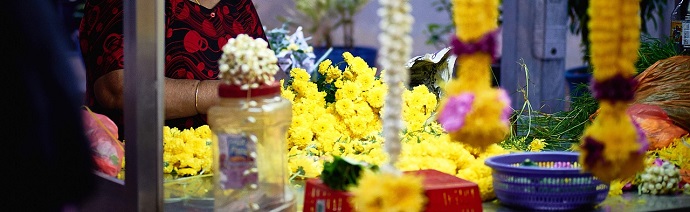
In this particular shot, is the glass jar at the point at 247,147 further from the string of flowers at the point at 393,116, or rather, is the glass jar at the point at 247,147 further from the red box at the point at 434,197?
the string of flowers at the point at 393,116

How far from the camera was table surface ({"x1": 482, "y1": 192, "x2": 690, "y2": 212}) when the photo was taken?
73.6 inches

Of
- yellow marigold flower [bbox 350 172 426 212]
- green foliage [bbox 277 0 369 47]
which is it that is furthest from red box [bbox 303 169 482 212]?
green foliage [bbox 277 0 369 47]

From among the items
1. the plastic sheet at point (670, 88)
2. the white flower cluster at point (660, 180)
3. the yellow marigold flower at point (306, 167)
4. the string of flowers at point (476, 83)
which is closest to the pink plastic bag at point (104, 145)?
the yellow marigold flower at point (306, 167)

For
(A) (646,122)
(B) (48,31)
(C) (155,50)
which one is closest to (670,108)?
(A) (646,122)

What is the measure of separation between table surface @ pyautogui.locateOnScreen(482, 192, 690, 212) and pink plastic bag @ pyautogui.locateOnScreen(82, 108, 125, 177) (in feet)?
2.54

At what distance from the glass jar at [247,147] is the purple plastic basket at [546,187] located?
450mm

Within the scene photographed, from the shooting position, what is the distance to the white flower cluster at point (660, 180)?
6.54 feet

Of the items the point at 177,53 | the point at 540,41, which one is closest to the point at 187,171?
A: the point at 177,53

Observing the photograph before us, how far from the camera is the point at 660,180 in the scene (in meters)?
1.99

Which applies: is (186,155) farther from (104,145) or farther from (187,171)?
(104,145)

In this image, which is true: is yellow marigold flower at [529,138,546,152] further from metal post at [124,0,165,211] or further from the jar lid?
metal post at [124,0,165,211]

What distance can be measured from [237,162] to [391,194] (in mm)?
349

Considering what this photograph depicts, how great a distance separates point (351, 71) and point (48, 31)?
1282 millimetres

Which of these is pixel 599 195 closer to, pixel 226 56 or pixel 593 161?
pixel 593 161
